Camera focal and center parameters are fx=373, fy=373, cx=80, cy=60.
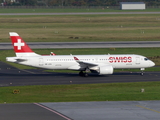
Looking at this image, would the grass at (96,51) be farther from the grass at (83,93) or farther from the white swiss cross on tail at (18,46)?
the grass at (83,93)

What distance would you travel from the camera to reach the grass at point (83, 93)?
3612 cm

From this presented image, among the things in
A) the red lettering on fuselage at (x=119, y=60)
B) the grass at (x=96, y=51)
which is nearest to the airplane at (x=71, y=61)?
the red lettering on fuselage at (x=119, y=60)

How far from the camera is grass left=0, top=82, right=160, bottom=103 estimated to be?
36125mm

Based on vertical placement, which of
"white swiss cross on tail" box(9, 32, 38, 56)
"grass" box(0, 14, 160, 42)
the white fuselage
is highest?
"white swiss cross on tail" box(9, 32, 38, 56)

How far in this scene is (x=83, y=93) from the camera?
3969 cm

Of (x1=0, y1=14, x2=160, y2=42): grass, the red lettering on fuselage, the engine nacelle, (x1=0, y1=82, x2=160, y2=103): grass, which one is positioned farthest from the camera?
(x1=0, y1=14, x2=160, y2=42): grass

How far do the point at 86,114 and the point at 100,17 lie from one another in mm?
128566

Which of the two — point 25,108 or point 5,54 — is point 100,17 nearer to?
point 5,54

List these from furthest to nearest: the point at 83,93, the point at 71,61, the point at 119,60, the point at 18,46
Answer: the point at 119,60 < the point at 71,61 < the point at 18,46 < the point at 83,93

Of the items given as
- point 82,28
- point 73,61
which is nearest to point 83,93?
point 73,61

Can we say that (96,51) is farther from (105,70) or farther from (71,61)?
(105,70)

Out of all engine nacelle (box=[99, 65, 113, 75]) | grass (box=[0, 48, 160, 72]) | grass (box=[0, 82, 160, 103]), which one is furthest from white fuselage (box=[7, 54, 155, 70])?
grass (box=[0, 48, 160, 72])

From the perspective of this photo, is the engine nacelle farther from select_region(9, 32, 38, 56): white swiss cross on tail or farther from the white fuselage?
select_region(9, 32, 38, 56): white swiss cross on tail

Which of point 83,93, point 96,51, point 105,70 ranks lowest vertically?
point 96,51
